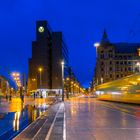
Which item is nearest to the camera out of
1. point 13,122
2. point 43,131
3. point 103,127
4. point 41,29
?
point 43,131

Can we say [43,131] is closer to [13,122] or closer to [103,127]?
[103,127]

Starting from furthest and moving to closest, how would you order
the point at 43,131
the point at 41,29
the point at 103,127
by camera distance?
the point at 41,29, the point at 103,127, the point at 43,131

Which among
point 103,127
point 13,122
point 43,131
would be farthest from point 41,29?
point 43,131

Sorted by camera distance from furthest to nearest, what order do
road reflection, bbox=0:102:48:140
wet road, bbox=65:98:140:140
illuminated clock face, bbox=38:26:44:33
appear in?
illuminated clock face, bbox=38:26:44:33 < road reflection, bbox=0:102:48:140 < wet road, bbox=65:98:140:140

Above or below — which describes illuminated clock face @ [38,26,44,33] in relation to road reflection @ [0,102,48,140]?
above

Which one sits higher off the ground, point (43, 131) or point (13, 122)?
point (13, 122)

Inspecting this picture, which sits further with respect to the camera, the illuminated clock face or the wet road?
the illuminated clock face

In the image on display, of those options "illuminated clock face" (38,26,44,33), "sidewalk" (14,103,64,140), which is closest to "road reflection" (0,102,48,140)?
"sidewalk" (14,103,64,140)

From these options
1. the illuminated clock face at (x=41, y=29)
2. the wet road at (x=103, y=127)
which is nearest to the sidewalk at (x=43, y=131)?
the wet road at (x=103, y=127)

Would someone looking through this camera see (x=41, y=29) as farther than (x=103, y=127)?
Yes

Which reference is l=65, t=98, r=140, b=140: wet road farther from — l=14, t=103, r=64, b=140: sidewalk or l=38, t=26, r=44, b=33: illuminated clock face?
l=38, t=26, r=44, b=33: illuminated clock face

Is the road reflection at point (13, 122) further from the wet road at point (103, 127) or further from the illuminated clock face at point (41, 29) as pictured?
the illuminated clock face at point (41, 29)

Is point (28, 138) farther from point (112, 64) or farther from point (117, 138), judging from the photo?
point (112, 64)

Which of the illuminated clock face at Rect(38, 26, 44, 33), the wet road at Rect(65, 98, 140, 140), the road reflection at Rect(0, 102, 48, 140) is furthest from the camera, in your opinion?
the illuminated clock face at Rect(38, 26, 44, 33)
